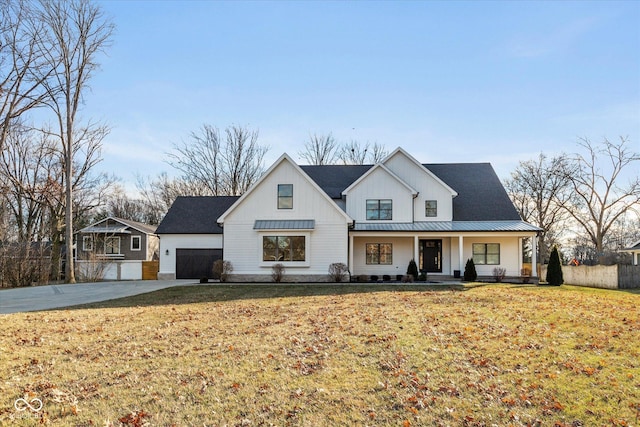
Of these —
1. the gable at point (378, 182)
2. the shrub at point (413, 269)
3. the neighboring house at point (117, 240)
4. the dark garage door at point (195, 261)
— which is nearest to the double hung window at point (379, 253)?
the shrub at point (413, 269)

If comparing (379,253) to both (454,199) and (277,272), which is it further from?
(277,272)

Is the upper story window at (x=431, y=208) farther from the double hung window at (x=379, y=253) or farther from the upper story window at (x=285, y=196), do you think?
the upper story window at (x=285, y=196)

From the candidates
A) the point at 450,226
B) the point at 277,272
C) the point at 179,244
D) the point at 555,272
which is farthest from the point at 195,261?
the point at 555,272

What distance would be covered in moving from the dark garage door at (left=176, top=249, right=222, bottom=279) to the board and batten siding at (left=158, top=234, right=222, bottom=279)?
0.24 meters

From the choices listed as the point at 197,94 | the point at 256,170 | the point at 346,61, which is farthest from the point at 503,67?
the point at 256,170

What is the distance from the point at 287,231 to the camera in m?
22.8

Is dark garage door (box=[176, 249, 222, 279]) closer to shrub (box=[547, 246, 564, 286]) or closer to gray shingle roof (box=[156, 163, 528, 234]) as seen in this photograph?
gray shingle roof (box=[156, 163, 528, 234])

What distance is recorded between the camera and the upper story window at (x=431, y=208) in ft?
85.4

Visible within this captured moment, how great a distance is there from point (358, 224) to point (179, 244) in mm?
10903

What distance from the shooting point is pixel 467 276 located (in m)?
23.8

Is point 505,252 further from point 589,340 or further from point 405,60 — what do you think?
point 589,340

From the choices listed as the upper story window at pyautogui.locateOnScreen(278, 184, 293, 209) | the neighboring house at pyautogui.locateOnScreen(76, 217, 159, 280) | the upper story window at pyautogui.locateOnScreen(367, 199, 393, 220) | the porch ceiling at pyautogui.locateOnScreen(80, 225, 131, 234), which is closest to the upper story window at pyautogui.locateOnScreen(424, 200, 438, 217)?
the upper story window at pyautogui.locateOnScreen(367, 199, 393, 220)

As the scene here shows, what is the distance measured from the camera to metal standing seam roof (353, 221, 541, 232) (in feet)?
79.8

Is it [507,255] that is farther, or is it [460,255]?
[507,255]
